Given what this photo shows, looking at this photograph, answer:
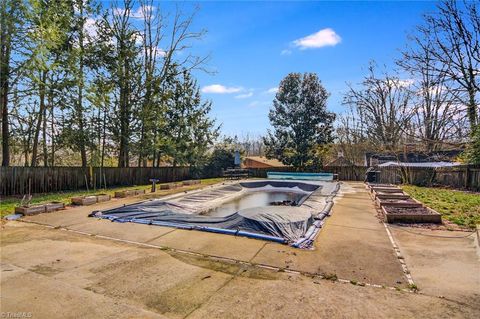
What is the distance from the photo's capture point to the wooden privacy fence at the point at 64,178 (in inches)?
366

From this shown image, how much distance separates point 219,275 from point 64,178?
33.8 feet

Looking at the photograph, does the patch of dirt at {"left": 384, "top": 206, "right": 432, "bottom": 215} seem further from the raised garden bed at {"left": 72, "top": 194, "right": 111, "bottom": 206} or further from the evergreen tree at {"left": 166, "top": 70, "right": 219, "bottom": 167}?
the evergreen tree at {"left": 166, "top": 70, "right": 219, "bottom": 167}

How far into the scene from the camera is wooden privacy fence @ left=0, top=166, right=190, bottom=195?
30.5ft

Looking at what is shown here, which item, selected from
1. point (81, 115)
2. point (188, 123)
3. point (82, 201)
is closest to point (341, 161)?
point (188, 123)

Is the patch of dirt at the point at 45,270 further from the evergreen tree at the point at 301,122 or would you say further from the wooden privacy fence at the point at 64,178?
the evergreen tree at the point at 301,122

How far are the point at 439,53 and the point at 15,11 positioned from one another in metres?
12.4

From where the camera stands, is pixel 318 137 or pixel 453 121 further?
pixel 318 137

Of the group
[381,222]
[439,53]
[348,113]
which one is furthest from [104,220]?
[348,113]

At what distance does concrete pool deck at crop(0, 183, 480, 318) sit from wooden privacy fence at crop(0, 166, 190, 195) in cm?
535

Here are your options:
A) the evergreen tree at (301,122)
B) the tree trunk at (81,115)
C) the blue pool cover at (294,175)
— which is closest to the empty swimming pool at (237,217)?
the tree trunk at (81,115)

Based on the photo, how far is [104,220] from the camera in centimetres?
618

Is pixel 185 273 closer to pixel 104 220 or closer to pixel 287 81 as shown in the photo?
pixel 104 220

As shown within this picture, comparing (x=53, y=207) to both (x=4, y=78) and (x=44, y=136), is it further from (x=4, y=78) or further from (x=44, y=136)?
(x=44, y=136)

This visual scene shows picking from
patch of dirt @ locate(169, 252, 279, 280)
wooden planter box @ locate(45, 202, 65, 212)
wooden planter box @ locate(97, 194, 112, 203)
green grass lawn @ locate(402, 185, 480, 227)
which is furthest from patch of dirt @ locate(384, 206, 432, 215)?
wooden planter box @ locate(45, 202, 65, 212)
